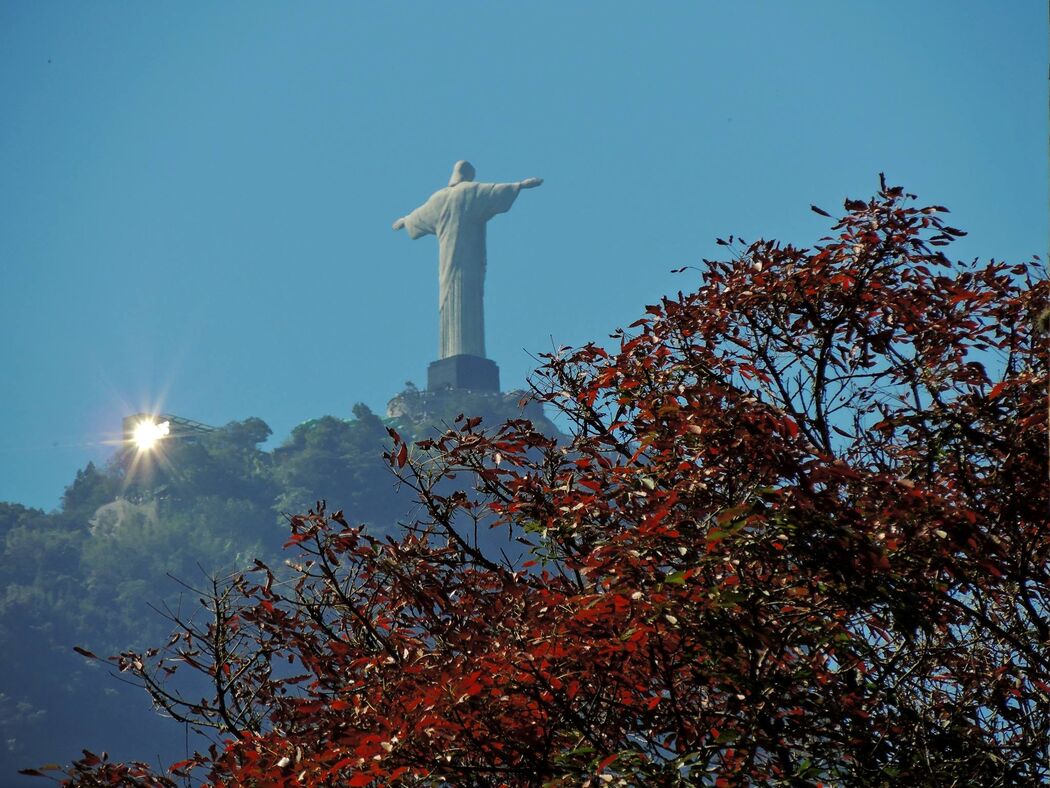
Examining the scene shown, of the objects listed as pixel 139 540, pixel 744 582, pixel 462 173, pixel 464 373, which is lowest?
pixel 744 582

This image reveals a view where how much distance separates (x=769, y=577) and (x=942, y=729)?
107 centimetres

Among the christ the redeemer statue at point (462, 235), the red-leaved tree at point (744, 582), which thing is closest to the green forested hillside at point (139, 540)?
the christ the redeemer statue at point (462, 235)

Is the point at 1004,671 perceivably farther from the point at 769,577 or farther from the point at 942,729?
the point at 769,577

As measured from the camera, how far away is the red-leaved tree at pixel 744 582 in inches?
172

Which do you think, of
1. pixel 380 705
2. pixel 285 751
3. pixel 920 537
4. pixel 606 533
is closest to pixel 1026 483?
pixel 920 537

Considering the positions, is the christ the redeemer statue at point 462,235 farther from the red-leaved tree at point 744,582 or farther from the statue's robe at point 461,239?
the red-leaved tree at point 744,582

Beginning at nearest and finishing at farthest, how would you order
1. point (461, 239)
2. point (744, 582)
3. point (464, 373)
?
point (744, 582) → point (461, 239) → point (464, 373)

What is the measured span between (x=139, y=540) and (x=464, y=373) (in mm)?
32423

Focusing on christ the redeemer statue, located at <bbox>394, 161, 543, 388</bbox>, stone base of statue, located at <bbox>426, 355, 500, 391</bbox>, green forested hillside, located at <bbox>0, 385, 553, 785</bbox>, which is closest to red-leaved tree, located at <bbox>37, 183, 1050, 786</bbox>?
green forested hillside, located at <bbox>0, 385, 553, 785</bbox>

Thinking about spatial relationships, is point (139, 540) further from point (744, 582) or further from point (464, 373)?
point (744, 582)

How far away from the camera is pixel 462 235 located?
3556 inches

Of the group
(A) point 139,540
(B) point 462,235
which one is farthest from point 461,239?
(A) point 139,540

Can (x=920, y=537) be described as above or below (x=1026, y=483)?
below

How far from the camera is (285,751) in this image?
5164 millimetres
